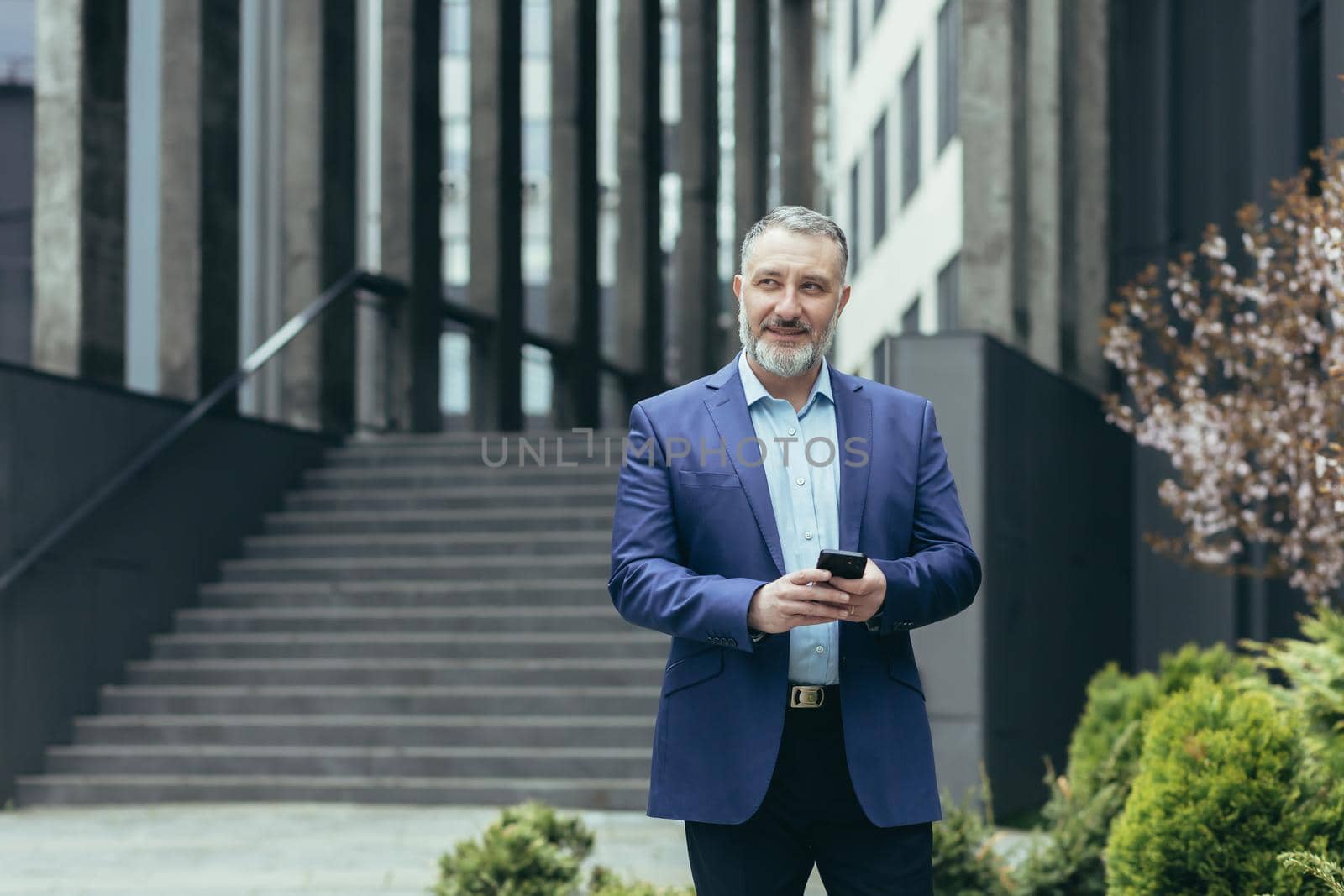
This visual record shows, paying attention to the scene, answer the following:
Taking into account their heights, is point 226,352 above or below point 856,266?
below

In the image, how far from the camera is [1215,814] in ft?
18.6

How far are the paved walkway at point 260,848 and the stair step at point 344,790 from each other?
0.41 feet

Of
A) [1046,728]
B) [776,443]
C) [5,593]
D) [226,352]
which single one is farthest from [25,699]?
[776,443]

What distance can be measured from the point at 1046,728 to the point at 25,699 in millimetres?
6242

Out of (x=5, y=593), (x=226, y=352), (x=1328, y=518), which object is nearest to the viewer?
(x=1328, y=518)

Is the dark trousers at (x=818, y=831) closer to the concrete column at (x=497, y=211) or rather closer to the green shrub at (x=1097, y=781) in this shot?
the green shrub at (x=1097, y=781)

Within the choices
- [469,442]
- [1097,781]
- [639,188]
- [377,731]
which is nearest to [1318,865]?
[1097,781]

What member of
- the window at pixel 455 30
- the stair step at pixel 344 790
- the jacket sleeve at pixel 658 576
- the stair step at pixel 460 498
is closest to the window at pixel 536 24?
the window at pixel 455 30

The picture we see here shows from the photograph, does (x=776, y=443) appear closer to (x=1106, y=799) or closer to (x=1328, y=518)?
(x=1106, y=799)

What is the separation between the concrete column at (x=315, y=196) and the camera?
1794 centimetres

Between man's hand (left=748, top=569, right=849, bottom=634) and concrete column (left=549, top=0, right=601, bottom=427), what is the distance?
21276 millimetres

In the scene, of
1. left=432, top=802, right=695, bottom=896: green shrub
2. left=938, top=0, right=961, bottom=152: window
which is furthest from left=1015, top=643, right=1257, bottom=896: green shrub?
→ left=938, top=0, right=961, bottom=152: window

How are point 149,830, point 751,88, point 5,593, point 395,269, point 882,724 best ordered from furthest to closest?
1. point 751,88
2. point 395,269
3. point 5,593
4. point 149,830
5. point 882,724

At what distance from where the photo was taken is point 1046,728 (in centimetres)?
1289
